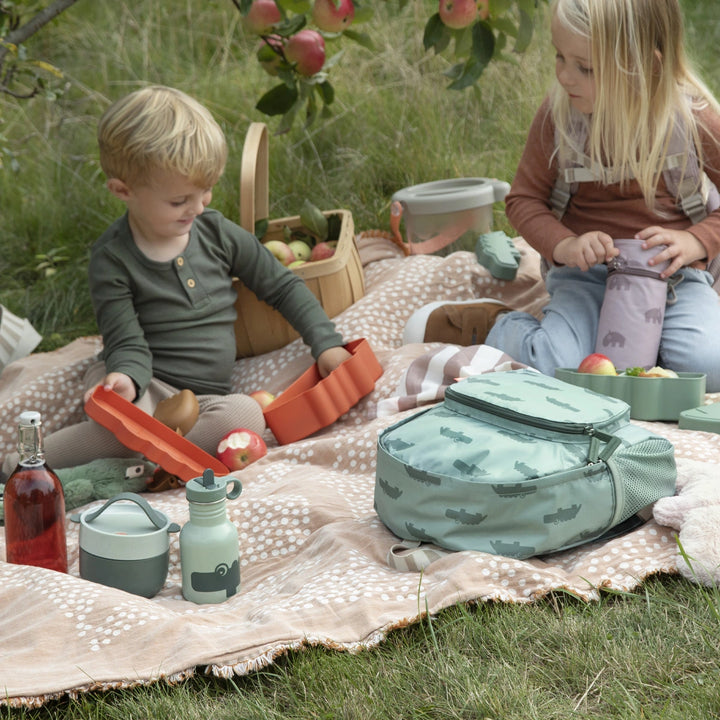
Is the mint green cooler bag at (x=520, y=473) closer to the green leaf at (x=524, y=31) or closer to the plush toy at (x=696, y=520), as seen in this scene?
the plush toy at (x=696, y=520)

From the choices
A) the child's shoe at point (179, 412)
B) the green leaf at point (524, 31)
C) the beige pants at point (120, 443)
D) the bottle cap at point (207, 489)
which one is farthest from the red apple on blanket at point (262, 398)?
the green leaf at point (524, 31)

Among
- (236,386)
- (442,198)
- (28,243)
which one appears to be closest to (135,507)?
(236,386)

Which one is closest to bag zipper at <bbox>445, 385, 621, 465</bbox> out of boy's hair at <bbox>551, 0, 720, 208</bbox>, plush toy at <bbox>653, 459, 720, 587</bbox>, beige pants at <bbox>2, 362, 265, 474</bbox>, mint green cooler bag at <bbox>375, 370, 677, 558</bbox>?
mint green cooler bag at <bbox>375, 370, 677, 558</bbox>

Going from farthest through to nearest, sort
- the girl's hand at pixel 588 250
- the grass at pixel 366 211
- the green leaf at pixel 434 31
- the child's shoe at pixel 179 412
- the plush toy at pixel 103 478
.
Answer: the green leaf at pixel 434 31, the girl's hand at pixel 588 250, the child's shoe at pixel 179 412, the plush toy at pixel 103 478, the grass at pixel 366 211

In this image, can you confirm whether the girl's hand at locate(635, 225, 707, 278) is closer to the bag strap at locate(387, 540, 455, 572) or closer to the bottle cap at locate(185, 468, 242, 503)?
the bag strap at locate(387, 540, 455, 572)

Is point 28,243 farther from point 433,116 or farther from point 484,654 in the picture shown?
point 484,654

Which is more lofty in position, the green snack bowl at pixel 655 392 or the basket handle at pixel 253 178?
the basket handle at pixel 253 178

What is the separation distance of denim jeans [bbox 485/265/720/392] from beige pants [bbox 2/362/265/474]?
77 cm

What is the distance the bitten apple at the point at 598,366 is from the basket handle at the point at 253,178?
1223 millimetres

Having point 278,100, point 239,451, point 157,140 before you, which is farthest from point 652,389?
point 278,100

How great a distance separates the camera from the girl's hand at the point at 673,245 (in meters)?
2.84

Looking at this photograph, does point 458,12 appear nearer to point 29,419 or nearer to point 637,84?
point 637,84

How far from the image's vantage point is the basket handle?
3215mm

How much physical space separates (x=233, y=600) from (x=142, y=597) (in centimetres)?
17
